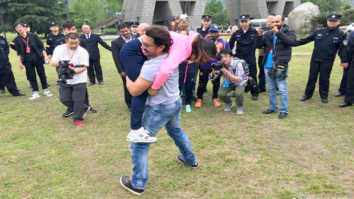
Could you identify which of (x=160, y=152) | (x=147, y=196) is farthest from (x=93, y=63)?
(x=147, y=196)

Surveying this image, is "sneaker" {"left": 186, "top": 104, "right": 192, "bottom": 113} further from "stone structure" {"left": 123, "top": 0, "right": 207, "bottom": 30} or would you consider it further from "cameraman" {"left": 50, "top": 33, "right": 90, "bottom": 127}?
"stone structure" {"left": 123, "top": 0, "right": 207, "bottom": 30}

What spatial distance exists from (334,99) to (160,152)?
483 centimetres

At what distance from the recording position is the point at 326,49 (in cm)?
569

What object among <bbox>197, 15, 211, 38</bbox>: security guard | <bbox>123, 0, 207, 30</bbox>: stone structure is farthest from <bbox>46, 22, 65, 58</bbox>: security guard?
<bbox>123, 0, 207, 30</bbox>: stone structure

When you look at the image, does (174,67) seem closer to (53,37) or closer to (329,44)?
(329,44)

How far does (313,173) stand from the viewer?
3.16m

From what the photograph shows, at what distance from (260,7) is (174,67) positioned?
43.3m

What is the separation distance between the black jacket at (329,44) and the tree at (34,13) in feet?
128

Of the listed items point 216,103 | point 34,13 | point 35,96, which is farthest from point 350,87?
point 34,13

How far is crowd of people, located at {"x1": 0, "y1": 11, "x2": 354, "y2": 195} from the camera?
2.43 meters

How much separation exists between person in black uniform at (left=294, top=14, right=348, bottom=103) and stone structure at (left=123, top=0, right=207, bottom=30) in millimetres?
31704

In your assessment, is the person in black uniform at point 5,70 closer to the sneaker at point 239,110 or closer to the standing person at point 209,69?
the standing person at point 209,69

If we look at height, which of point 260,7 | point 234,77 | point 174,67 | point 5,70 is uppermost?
point 260,7

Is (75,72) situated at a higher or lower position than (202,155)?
higher
